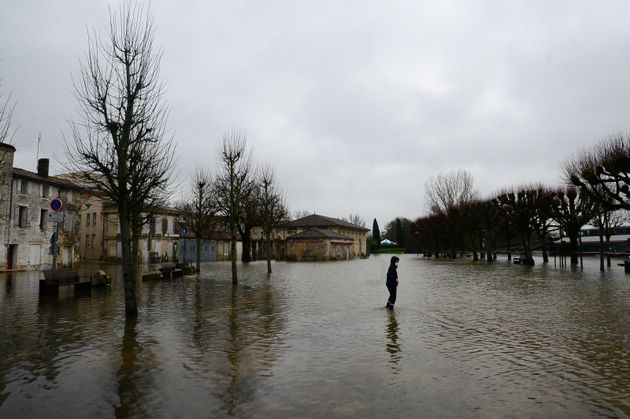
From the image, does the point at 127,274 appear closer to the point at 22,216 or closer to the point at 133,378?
the point at 133,378

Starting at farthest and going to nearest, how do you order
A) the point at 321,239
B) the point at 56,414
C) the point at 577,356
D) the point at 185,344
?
the point at 321,239 → the point at 185,344 → the point at 577,356 → the point at 56,414

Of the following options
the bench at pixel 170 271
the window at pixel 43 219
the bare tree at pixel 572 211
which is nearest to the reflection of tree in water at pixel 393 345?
the bench at pixel 170 271

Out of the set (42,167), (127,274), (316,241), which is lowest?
(127,274)

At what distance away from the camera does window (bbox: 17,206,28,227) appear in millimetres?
34094

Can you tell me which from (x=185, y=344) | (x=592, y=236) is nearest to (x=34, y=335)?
(x=185, y=344)

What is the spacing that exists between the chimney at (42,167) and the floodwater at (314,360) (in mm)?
27471

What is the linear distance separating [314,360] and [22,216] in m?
34.6

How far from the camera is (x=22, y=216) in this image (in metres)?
34.3

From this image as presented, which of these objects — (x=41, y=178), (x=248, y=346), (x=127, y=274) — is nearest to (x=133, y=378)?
(x=248, y=346)

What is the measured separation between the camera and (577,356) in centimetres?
802

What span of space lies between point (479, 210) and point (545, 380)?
45.0m

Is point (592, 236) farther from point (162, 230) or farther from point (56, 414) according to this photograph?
point (56, 414)

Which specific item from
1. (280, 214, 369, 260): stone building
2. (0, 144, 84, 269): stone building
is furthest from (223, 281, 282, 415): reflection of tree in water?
(280, 214, 369, 260): stone building

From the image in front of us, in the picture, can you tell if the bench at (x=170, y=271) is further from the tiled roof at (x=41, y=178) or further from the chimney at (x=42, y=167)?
the chimney at (x=42, y=167)
